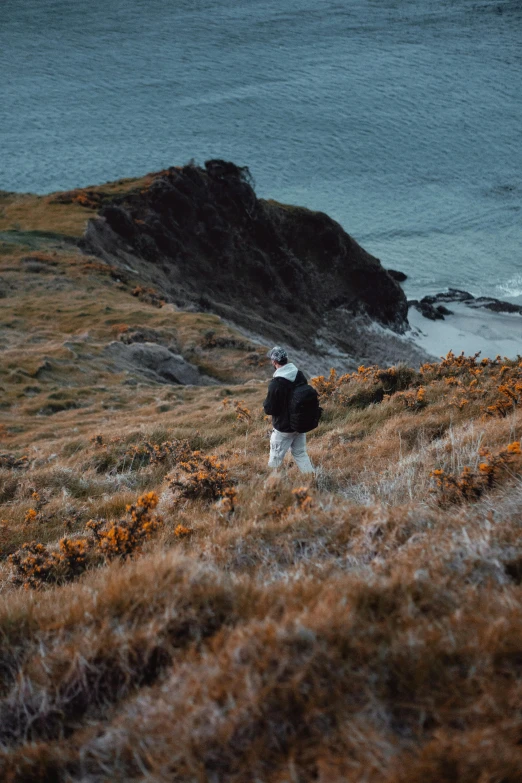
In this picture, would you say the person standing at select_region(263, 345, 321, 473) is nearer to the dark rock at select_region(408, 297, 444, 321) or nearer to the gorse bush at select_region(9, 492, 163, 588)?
the gorse bush at select_region(9, 492, 163, 588)

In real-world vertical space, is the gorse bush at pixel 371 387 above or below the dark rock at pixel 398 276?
above

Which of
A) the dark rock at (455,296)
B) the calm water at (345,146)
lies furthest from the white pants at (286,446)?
the calm water at (345,146)

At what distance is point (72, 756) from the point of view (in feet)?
8.96

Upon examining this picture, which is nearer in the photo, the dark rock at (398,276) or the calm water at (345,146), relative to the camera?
the dark rock at (398,276)

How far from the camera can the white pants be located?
8.53 meters

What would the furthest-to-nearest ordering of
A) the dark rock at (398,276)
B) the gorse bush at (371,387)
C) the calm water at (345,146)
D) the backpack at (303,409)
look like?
1. the calm water at (345,146)
2. the dark rock at (398,276)
3. the gorse bush at (371,387)
4. the backpack at (303,409)

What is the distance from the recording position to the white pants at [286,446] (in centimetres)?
853

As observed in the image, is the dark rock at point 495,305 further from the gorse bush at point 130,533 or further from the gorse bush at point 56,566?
the gorse bush at point 56,566

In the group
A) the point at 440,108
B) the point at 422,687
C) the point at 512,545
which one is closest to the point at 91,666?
the point at 422,687

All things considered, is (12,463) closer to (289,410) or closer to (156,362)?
(289,410)

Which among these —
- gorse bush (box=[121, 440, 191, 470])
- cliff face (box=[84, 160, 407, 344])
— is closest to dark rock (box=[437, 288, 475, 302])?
cliff face (box=[84, 160, 407, 344])

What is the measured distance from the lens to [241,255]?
60125 millimetres

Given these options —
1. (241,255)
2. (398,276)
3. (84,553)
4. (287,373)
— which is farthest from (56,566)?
(398,276)

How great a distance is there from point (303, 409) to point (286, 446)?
726 millimetres
